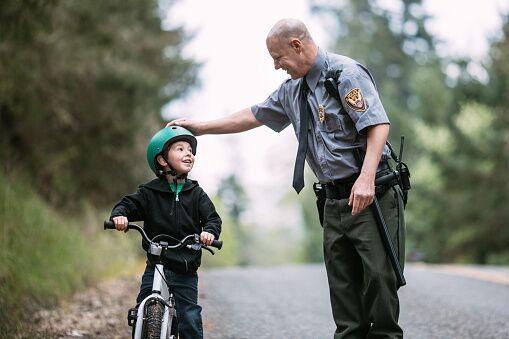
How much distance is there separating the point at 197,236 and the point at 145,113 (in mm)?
11041

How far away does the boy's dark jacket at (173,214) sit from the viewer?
418 centimetres

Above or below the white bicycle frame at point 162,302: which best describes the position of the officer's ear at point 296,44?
above

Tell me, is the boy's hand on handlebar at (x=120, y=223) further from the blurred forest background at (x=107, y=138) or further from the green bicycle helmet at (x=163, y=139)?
the blurred forest background at (x=107, y=138)

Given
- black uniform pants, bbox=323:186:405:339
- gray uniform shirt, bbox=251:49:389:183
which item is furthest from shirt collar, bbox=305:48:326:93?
black uniform pants, bbox=323:186:405:339

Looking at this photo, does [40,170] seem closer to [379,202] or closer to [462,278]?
[462,278]

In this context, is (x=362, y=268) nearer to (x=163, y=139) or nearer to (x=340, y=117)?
(x=340, y=117)

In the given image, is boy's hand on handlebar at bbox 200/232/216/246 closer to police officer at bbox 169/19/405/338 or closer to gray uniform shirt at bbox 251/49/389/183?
police officer at bbox 169/19/405/338

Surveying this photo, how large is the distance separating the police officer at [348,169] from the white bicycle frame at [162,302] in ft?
2.93

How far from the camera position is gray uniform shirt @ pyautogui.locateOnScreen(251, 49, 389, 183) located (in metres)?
3.82

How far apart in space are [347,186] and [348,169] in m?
0.11

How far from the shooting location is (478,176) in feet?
77.1

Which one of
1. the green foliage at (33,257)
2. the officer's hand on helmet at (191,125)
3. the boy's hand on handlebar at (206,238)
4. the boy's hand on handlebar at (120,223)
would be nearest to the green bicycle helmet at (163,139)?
the officer's hand on helmet at (191,125)

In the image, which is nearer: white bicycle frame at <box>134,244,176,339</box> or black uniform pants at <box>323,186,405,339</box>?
white bicycle frame at <box>134,244,176,339</box>

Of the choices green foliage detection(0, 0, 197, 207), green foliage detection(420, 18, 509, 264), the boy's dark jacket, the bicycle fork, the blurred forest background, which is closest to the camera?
the bicycle fork
